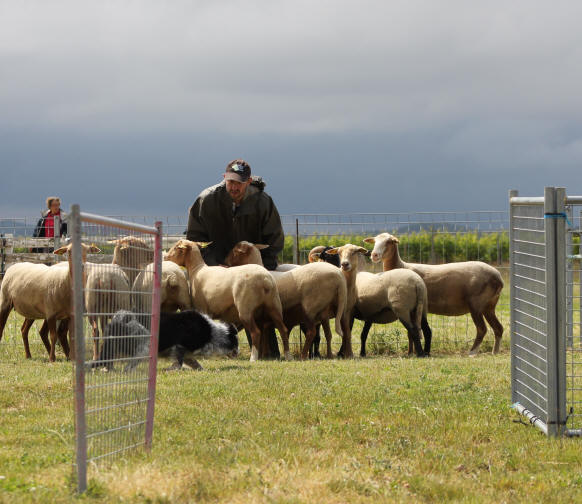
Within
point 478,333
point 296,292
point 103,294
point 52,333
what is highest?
point 103,294

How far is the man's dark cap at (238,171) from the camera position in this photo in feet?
44.4

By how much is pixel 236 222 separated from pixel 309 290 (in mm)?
1761

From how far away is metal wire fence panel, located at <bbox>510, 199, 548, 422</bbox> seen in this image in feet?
23.4

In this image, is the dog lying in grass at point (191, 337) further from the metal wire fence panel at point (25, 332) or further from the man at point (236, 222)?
the metal wire fence panel at point (25, 332)

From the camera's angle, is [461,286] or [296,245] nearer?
[461,286]

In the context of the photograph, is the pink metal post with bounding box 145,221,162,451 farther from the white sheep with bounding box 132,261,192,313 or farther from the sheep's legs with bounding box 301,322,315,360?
the sheep's legs with bounding box 301,322,315,360

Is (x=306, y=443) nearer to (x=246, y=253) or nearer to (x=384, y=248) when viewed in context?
(x=246, y=253)

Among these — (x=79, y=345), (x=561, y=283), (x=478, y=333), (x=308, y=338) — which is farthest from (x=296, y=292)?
(x=79, y=345)

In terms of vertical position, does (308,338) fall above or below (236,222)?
below

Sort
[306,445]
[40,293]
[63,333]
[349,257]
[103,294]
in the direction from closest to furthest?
[103,294] → [306,445] → [40,293] → [63,333] → [349,257]

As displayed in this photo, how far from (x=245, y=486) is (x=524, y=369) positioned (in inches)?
135

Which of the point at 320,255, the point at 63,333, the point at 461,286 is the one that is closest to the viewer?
the point at 63,333

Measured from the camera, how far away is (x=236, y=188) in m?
13.7

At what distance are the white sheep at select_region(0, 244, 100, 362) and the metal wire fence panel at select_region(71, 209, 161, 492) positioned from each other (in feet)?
21.4
